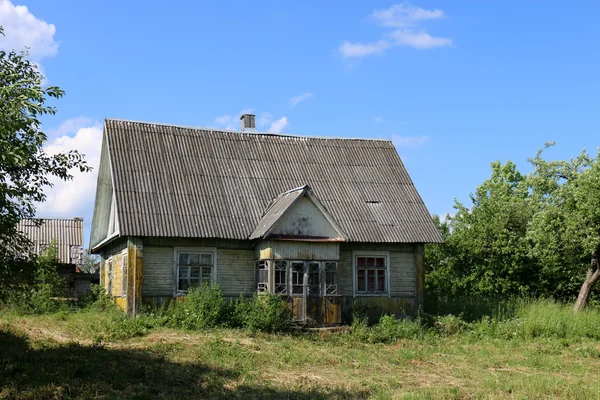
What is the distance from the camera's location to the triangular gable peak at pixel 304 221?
18.3m

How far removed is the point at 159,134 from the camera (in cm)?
2105

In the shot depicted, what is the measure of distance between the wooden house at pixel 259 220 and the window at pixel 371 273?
29mm

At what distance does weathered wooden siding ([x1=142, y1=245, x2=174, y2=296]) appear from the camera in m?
17.9

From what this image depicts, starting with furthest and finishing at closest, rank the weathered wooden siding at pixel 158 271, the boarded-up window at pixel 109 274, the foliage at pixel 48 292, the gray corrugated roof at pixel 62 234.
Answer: the gray corrugated roof at pixel 62 234, the boarded-up window at pixel 109 274, the foliage at pixel 48 292, the weathered wooden siding at pixel 158 271

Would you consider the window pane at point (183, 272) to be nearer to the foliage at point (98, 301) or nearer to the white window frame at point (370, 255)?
the foliage at point (98, 301)

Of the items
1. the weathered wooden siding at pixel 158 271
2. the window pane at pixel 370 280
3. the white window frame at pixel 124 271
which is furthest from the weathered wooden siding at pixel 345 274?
the white window frame at pixel 124 271

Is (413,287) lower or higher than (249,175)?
lower

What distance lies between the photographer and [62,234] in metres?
32.5

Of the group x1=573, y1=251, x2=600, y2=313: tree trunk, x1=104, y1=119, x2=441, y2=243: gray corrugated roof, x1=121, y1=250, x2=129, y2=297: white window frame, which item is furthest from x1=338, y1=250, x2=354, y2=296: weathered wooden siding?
x1=573, y1=251, x2=600, y2=313: tree trunk

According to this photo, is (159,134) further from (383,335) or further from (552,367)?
A: (552,367)

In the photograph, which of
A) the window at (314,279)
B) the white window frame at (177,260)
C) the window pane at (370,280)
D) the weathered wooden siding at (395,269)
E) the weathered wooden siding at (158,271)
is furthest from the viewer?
the window pane at (370,280)

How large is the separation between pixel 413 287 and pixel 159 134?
890 cm

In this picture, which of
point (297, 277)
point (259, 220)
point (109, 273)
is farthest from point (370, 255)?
point (109, 273)

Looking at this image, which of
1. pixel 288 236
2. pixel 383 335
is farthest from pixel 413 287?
pixel 288 236
